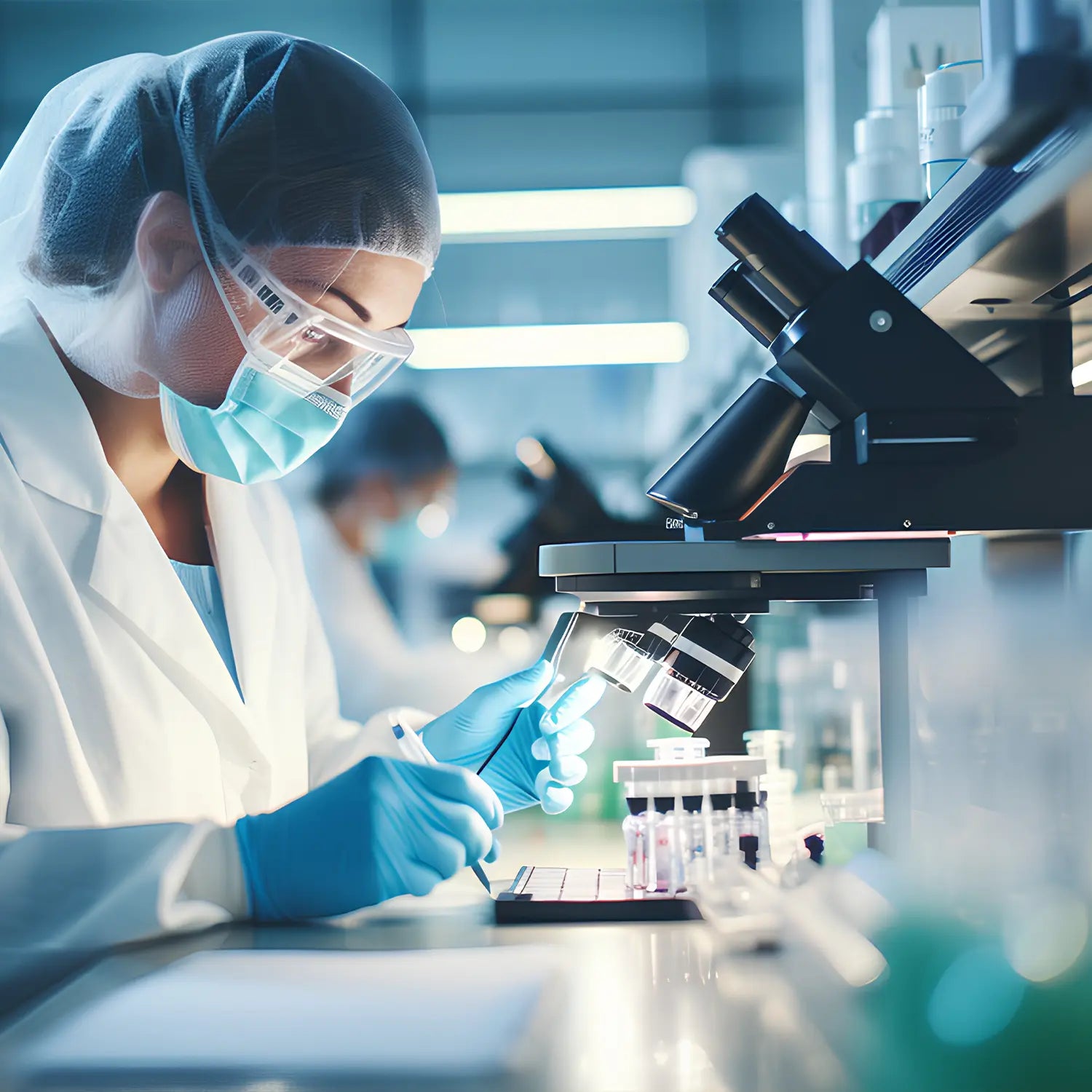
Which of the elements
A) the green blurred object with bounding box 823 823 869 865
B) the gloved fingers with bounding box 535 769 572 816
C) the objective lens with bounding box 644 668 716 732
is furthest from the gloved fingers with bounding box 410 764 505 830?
the green blurred object with bounding box 823 823 869 865

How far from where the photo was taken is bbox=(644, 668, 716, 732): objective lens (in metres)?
1.14

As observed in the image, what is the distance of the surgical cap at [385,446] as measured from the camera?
6.22 feet

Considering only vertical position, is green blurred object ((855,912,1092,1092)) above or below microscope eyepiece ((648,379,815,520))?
below

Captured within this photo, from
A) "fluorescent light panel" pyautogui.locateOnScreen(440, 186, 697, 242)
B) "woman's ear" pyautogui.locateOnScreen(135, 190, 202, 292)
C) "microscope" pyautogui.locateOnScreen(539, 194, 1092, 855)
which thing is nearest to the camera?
"microscope" pyautogui.locateOnScreen(539, 194, 1092, 855)

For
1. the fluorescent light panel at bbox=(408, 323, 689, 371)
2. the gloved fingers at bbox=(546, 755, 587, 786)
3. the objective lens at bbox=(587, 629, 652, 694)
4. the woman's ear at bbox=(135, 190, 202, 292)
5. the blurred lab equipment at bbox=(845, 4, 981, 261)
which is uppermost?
the blurred lab equipment at bbox=(845, 4, 981, 261)

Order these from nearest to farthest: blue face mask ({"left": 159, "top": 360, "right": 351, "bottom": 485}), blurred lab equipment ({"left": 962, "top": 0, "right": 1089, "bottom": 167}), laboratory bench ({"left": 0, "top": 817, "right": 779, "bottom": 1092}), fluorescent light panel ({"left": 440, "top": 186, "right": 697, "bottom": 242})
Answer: blurred lab equipment ({"left": 962, "top": 0, "right": 1089, "bottom": 167}), laboratory bench ({"left": 0, "top": 817, "right": 779, "bottom": 1092}), blue face mask ({"left": 159, "top": 360, "right": 351, "bottom": 485}), fluorescent light panel ({"left": 440, "top": 186, "right": 697, "bottom": 242})

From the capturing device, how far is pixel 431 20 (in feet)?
5.97

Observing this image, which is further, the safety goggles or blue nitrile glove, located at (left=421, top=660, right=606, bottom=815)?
blue nitrile glove, located at (left=421, top=660, right=606, bottom=815)

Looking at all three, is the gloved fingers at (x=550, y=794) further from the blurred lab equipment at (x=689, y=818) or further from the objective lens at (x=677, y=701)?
the objective lens at (x=677, y=701)

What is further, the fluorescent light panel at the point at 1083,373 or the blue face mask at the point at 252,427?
the blue face mask at the point at 252,427

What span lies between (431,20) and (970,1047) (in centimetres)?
193

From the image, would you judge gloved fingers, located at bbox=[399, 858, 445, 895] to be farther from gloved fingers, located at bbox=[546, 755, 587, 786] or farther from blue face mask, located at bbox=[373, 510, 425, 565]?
blue face mask, located at bbox=[373, 510, 425, 565]

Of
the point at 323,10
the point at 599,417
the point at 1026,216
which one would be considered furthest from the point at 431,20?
the point at 1026,216

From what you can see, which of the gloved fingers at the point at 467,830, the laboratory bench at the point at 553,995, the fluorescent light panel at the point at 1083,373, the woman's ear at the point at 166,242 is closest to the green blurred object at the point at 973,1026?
the laboratory bench at the point at 553,995
